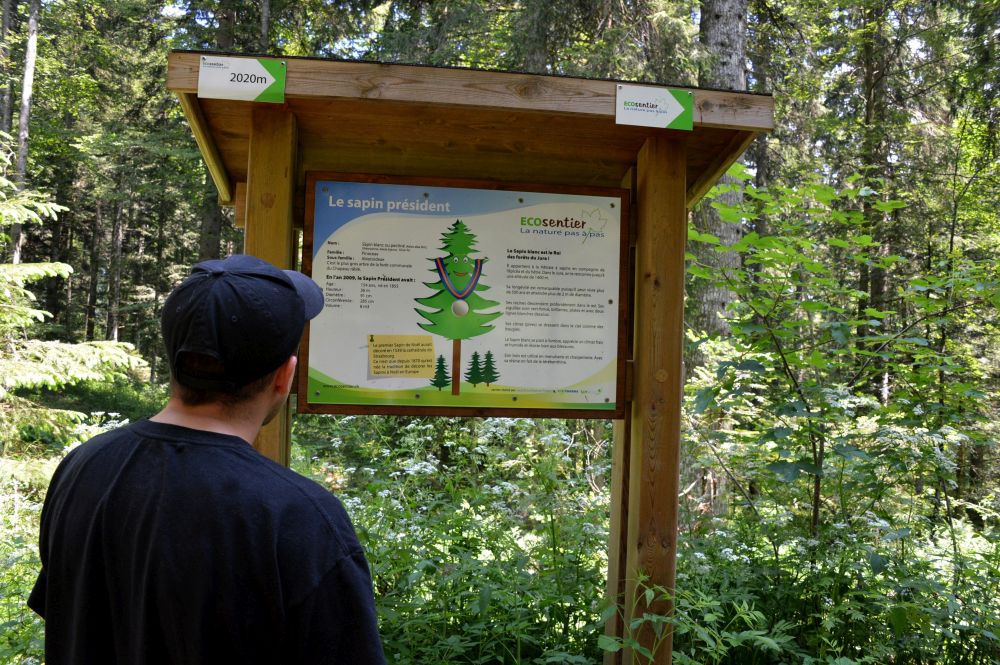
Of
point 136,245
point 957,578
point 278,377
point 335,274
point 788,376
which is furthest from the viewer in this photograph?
point 136,245

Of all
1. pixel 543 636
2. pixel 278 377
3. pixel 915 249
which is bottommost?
pixel 543 636

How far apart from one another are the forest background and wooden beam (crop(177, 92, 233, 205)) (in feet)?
6.00

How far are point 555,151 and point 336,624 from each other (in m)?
2.60

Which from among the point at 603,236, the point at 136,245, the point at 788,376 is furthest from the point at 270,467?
the point at 136,245

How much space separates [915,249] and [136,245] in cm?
2768

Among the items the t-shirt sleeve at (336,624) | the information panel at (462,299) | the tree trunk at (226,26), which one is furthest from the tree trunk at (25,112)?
the t-shirt sleeve at (336,624)

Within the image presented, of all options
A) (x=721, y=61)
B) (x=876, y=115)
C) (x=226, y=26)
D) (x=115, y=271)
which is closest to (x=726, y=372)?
(x=721, y=61)

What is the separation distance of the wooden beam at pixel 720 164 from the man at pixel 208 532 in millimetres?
2357

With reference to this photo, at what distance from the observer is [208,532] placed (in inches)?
48.1

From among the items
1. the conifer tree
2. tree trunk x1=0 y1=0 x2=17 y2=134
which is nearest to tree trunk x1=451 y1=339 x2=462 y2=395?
the conifer tree

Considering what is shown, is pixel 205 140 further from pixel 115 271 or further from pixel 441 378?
pixel 115 271

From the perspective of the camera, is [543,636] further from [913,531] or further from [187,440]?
[187,440]

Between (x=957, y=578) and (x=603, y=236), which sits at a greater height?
(x=603, y=236)

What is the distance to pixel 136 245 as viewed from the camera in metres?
29.5
